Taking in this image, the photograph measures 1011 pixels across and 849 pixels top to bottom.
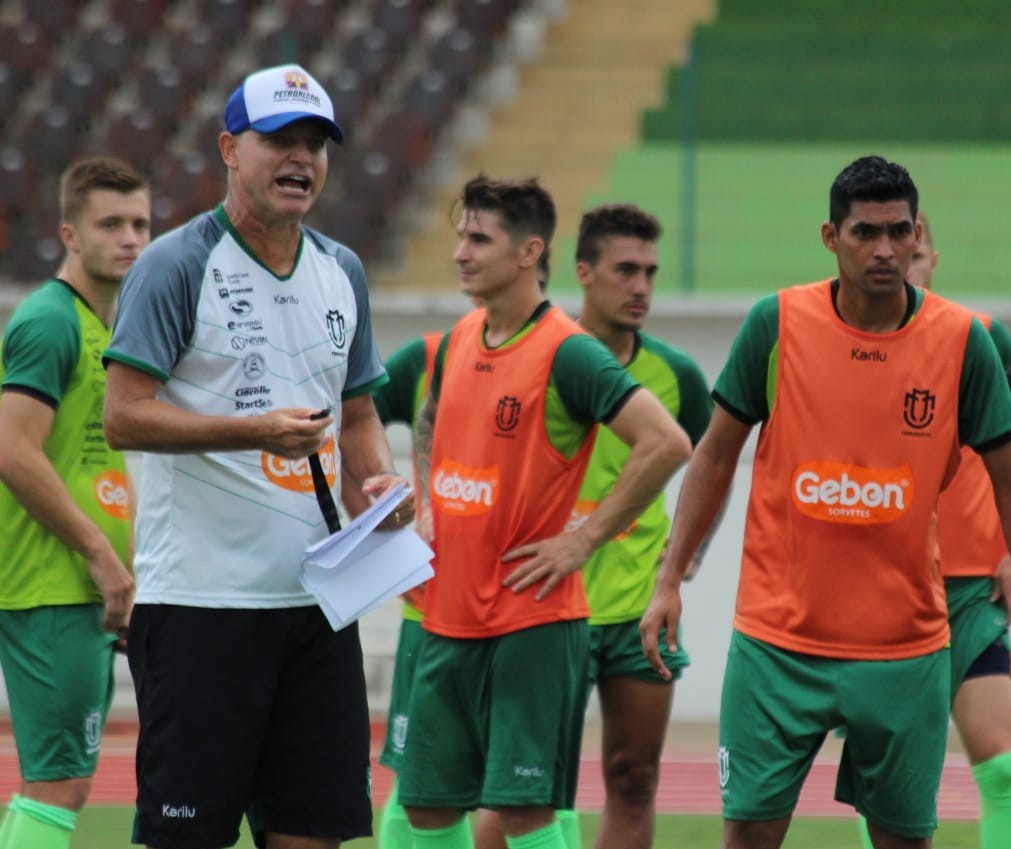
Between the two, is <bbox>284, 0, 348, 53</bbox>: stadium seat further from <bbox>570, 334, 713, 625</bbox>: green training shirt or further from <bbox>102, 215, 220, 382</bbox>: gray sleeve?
<bbox>102, 215, 220, 382</bbox>: gray sleeve

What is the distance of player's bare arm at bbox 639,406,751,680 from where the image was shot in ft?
15.9

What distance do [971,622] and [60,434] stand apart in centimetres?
281

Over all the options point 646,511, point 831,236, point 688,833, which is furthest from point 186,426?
point 688,833

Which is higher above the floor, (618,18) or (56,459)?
(618,18)

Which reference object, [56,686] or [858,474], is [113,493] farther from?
[858,474]

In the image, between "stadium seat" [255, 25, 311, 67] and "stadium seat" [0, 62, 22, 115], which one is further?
"stadium seat" [0, 62, 22, 115]

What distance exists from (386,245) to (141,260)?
7624mm

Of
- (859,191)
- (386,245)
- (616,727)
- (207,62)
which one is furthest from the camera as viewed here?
(207,62)

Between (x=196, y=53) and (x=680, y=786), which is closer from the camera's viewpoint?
(x=680, y=786)

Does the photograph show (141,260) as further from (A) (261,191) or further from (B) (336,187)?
(B) (336,187)

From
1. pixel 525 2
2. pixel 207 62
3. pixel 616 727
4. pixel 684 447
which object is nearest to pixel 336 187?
pixel 207 62

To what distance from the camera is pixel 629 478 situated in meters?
5.15

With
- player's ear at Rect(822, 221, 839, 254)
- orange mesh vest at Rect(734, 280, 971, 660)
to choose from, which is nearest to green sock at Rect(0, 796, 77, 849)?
orange mesh vest at Rect(734, 280, 971, 660)

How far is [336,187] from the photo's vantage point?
12.3m
